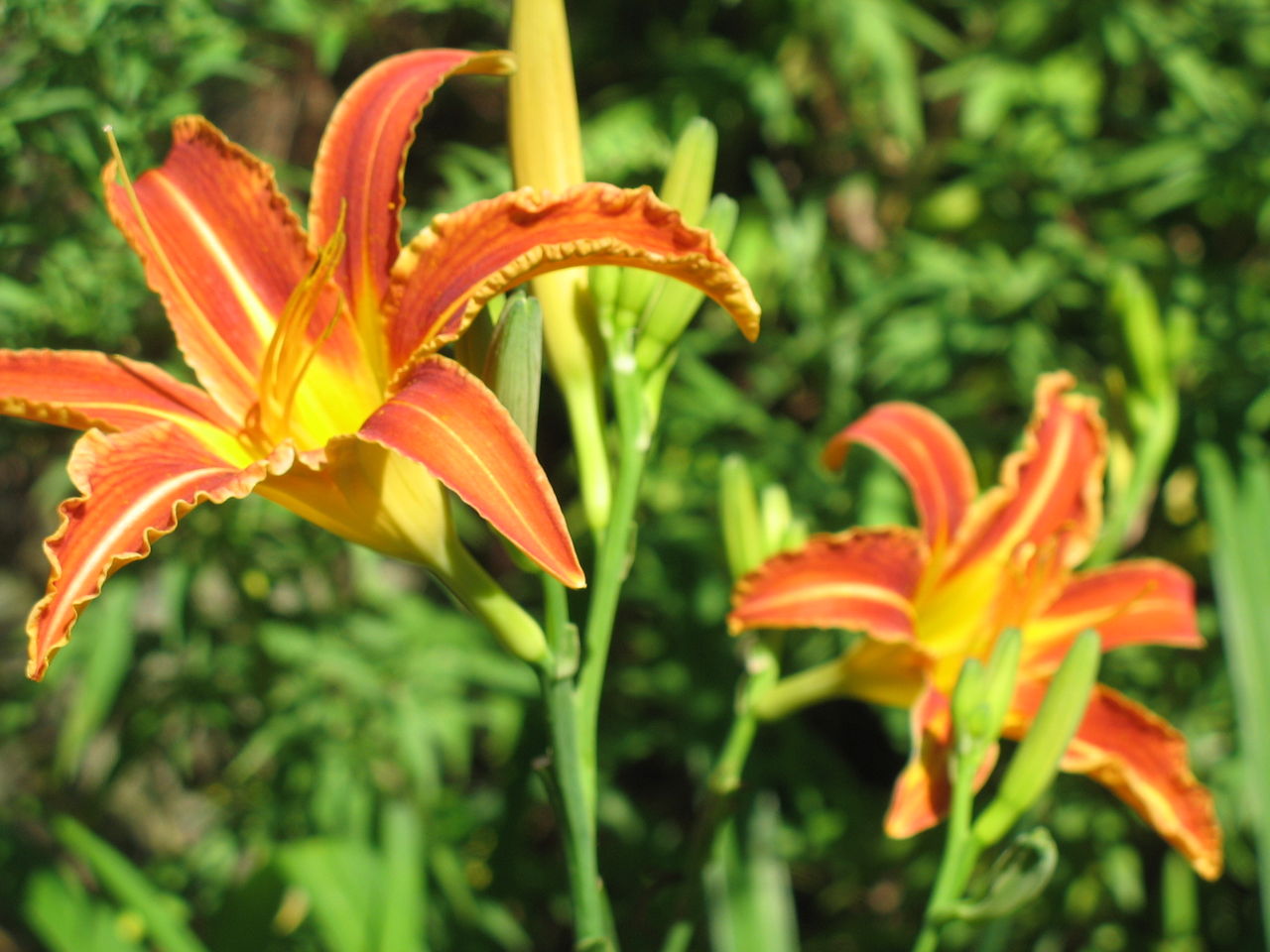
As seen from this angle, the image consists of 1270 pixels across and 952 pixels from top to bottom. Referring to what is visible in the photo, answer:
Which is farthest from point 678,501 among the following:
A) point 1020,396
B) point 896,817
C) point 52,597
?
point 52,597

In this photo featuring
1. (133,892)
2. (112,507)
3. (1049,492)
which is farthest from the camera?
(133,892)

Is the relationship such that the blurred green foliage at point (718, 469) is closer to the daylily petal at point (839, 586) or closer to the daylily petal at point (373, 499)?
the daylily petal at point (839, 586)

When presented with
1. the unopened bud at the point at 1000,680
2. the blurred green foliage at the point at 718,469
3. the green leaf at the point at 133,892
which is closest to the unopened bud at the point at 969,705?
the unopened bud at the point at 1000,680

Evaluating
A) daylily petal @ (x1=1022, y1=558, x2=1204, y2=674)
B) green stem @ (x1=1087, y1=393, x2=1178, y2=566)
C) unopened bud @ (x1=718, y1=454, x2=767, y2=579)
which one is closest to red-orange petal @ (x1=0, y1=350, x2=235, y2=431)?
unopened bud @ (x1=718, y1=454, x2=767, y2=579)

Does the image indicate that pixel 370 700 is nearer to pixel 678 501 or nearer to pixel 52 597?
pixel 678 501

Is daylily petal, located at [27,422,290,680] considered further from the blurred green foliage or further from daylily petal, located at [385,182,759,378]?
the blurred green foliage

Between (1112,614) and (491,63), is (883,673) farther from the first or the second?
(491,63)

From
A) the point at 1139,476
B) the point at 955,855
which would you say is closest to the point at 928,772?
the point at 955,855
